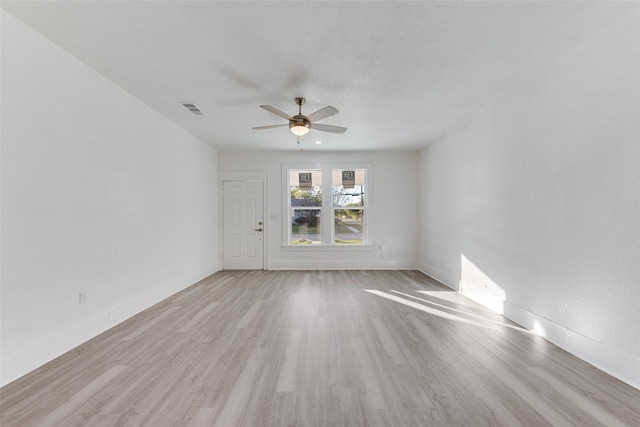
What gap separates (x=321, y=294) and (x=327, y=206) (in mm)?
2512

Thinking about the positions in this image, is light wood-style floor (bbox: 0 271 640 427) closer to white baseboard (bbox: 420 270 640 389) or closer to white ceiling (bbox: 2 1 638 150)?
white baseboard (bbox: 420 270 640 389)

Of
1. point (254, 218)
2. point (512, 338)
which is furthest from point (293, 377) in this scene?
point (254, 218)

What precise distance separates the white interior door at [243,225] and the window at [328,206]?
28.5 inches

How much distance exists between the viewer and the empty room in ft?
6.14

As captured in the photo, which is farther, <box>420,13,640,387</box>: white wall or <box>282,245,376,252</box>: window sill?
<box>282,245,376,252</box>: window sill

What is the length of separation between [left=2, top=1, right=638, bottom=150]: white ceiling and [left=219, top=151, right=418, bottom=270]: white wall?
2550 mm

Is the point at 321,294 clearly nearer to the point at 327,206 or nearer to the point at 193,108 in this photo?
the point at 327,206

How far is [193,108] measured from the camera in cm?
368

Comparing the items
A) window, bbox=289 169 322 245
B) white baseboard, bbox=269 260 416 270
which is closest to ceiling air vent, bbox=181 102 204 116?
window, bbox=289 169 322 245

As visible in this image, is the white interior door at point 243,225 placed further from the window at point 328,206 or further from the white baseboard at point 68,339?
the white baseboard at point 68,339

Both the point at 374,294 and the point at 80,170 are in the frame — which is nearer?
the point at 80,170

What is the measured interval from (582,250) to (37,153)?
4550mm

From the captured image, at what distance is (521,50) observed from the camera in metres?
2.38

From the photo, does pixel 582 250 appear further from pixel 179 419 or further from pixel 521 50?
pixel 179 419
